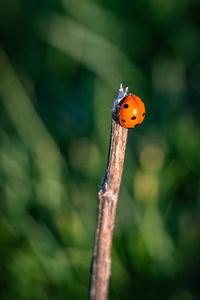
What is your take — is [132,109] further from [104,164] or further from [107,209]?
[104,164]

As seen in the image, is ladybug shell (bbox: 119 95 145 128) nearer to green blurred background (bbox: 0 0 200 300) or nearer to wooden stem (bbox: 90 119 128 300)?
wooden stem (bbox: 90 119 128 300)

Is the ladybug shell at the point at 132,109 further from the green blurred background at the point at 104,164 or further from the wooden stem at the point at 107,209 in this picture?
the green blurred background at the point at 104,164

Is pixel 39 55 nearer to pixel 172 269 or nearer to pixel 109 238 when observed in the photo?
pixel 172 269

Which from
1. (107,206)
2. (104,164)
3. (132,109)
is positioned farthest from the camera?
(104,164)

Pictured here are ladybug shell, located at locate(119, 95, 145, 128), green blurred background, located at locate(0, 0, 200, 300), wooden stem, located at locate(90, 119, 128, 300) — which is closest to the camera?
wooden stem, located at locate(90, 119, 128, 300)

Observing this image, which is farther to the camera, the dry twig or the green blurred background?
the green blurred background

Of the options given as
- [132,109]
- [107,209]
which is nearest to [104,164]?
[132,109]

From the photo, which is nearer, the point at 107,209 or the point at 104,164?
the point at 107,209

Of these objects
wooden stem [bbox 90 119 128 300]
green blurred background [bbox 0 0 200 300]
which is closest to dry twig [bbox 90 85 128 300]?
wooden stem [bbox 90 119 128 300]

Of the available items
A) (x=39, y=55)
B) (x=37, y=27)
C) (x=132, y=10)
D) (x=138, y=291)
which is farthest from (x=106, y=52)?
(x=138, y=291)
